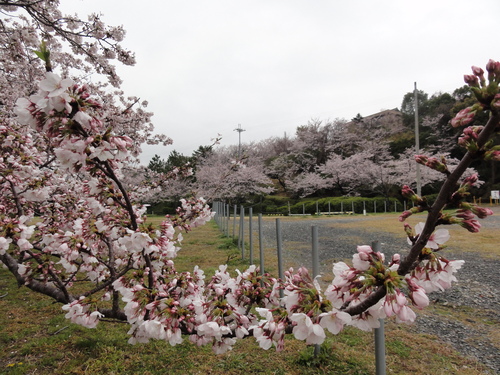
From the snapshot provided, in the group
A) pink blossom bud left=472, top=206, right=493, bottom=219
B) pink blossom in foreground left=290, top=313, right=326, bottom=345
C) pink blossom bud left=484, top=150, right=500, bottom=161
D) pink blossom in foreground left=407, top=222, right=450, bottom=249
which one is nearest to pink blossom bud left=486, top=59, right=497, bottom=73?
pink blossom bud left=484, top=150, right=500, bottom=161

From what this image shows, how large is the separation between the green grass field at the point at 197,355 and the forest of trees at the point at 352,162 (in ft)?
66.9

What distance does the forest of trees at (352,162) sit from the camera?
85.8 ft

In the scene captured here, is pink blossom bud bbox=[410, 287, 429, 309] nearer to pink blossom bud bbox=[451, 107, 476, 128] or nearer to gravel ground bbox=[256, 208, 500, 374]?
pink blossom bud bbox=[451, 107, 476, 128]

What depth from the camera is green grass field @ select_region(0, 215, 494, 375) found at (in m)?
2.82

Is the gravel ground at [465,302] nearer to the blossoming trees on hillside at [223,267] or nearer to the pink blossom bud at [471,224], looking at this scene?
the blossoming trees on hillside at [223,267]

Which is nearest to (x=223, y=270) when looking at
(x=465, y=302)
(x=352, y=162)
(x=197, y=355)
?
(x=197, y=355)

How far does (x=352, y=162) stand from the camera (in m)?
27.7

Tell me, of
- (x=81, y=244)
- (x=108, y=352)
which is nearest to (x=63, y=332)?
(x=108, y=352)

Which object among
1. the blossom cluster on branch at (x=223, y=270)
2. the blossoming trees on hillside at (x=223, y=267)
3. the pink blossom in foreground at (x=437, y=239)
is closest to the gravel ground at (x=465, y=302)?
the blossom cluster on branch at (x=223, y=270)

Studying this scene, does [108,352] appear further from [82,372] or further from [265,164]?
[265,164]

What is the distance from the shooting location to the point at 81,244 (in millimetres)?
2324

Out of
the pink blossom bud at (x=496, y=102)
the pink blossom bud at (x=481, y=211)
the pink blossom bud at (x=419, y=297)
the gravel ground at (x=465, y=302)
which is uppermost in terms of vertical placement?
the pink blossom bud at (x=496, y=102)

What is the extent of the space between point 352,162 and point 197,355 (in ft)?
87.8

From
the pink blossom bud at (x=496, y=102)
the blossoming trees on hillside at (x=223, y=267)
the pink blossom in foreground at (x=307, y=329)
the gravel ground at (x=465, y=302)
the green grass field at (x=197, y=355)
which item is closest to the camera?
the pink blossom bud at (x=496, y=102)
